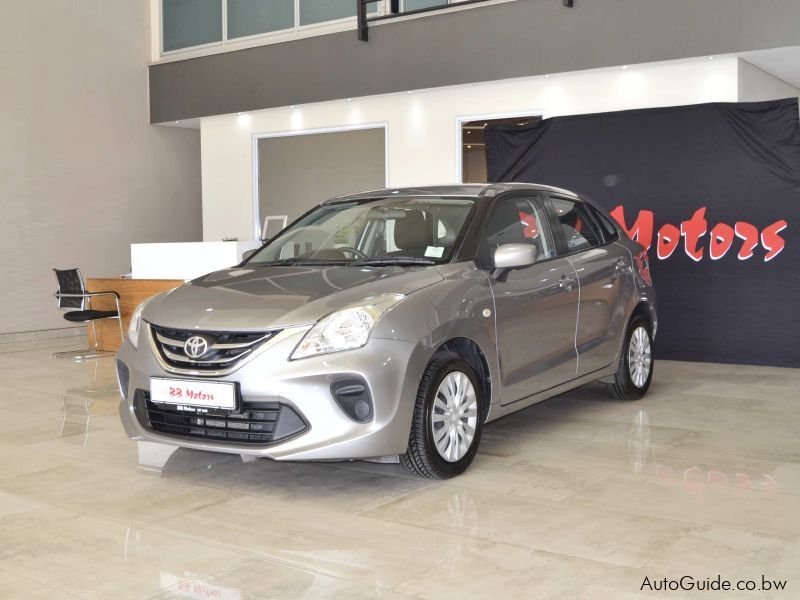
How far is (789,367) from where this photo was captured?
303 inches

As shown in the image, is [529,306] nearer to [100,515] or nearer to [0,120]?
[100,515]

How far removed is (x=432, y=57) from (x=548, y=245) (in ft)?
17.4

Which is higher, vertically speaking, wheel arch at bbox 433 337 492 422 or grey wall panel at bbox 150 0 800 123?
grey wall panel at bbox 150 0 800 123

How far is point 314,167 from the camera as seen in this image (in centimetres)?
1170

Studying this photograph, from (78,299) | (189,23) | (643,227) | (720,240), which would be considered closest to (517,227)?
(720,240)

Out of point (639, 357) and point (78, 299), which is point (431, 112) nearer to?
point (78, 299)

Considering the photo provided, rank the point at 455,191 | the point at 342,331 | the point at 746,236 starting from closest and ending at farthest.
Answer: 1. the point at 342,331
2. the point at 455,191
3. the point at 746,236

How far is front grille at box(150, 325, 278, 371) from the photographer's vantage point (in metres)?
3.74

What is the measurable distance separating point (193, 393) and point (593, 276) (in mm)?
2466

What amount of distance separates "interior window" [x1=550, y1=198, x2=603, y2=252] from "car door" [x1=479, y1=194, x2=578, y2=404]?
0.60ft

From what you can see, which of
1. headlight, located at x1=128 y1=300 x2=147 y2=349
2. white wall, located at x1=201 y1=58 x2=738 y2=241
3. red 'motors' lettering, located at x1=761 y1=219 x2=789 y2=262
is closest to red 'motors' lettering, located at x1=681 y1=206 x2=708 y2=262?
red 'motors' lettering, located at x1=761 y1=219 x2=789 y2=262

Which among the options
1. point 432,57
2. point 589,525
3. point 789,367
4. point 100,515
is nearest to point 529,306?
point 589,525

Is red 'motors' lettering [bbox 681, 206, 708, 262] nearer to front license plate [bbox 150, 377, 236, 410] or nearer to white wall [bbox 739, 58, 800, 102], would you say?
white wall [bbox 739, 58, 800, 102]

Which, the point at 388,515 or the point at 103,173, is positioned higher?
the point at 103,173
